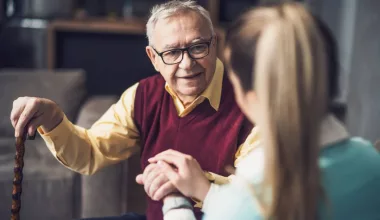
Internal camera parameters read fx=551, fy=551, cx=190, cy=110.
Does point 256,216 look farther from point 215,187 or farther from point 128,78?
point 128,78

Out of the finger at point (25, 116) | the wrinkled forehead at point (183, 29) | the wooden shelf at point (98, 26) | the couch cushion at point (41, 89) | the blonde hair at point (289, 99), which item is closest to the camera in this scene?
the blonde hair at point (289, 99)

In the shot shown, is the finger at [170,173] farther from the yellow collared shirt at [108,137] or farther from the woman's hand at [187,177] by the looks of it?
the yellow collared shirt at [108,137]

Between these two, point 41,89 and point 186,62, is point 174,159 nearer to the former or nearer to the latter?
point 186,62

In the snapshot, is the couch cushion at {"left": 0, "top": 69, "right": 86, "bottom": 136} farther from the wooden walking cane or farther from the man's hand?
the man's hand

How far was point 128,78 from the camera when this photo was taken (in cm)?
428

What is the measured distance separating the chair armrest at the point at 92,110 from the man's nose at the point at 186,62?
961 millimetres

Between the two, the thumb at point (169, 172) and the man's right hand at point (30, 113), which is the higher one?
the man's right hand at point (30, 113)

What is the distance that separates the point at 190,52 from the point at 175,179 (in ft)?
1.40

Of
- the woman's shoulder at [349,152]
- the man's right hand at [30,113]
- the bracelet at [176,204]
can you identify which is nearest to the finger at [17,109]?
the man's right hand at [30,113]

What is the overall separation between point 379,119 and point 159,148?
1771 millimetres

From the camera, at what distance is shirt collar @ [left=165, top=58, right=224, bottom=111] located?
4.76ft

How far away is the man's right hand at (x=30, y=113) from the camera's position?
127 cm

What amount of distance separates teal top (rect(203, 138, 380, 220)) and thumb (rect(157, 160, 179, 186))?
4.5 inches

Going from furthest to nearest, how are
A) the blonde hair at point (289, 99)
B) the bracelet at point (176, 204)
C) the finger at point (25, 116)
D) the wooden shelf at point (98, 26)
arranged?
1. the wooden shelf at point (98, 26)
2. the finger at point (25, 116)
3. the bracelet at point (176, 204)
4. the blonde hair at point (289, 99)
